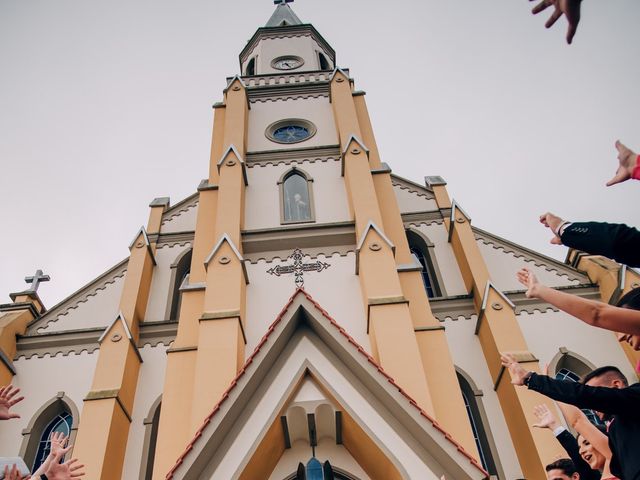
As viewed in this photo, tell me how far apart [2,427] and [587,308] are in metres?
13.0

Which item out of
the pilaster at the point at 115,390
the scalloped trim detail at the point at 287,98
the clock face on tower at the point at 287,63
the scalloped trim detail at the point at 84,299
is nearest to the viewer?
the pilaster at the point at 115,390

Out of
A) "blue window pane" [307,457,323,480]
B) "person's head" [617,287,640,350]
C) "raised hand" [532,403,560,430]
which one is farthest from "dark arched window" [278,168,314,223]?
"person's head" [617,287,640,350]

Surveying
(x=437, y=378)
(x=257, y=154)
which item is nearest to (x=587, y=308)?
(x=437, y=378)

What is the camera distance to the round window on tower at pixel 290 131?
17.4 metres

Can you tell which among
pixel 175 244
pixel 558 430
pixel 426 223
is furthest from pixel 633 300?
pixel 175 244

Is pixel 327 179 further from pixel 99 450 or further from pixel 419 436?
pixel 419 436

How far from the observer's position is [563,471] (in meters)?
4.98

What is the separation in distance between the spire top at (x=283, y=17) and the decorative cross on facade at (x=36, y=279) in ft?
46.4

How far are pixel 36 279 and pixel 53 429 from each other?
485 cm

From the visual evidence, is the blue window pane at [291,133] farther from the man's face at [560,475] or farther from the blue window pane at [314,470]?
the man's face at [560,475]

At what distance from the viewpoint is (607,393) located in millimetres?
3719

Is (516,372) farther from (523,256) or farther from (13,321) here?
(13,321)

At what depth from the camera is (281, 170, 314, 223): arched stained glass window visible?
15.0 metres

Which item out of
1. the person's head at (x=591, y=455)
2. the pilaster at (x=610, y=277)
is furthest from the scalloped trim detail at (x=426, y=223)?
the person's head at (x=591, y=455)
